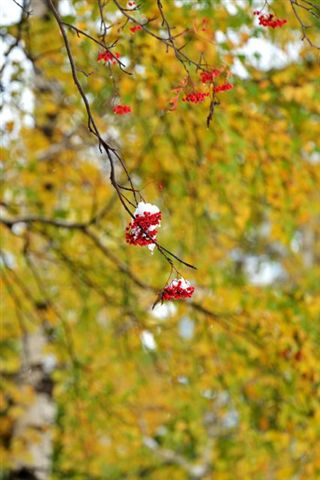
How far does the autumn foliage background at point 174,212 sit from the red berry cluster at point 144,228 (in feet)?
3.88

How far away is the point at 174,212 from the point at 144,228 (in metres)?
3.25

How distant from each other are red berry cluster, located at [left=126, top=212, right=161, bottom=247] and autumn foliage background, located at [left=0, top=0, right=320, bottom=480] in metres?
1.18

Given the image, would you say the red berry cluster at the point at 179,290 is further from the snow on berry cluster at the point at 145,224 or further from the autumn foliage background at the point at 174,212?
the autumn foliage background at the point at 174,212

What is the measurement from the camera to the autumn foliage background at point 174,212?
12.7 feet

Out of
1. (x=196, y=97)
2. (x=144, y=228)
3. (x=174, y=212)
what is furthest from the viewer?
(x=174, y=212)

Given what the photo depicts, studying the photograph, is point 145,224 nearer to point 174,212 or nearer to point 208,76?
point 208,76

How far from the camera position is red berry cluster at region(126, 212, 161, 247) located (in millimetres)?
1880

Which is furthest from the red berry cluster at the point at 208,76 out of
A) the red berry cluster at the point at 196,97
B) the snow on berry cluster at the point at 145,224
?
the snow on berry cluster at the point at 145,224

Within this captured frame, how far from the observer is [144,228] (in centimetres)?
188

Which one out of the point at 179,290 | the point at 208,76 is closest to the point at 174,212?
the point at 208,76

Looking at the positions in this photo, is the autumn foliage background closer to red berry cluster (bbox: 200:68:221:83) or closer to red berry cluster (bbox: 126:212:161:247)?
red berry cluster (bbox: 200:68:221:83)

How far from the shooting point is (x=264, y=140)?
4418 millimetres

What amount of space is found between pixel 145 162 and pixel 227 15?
5.10ft

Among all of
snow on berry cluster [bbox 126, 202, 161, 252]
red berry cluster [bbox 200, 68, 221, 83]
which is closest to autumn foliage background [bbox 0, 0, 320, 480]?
red berry cluster [bbox 200, 68, 221, 83]
